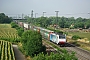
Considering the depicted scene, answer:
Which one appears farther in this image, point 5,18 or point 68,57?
point 5,18

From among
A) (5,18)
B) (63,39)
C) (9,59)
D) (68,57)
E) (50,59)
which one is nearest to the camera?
(50,59)

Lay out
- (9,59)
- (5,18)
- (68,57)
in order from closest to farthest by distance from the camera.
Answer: (68,57), (9,59), (5,18)

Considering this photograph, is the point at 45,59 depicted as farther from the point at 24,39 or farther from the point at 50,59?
the point at 24,39

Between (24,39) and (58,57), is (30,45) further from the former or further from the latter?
(58,57)

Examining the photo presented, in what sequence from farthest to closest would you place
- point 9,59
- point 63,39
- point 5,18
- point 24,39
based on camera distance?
point 5,18
point 63,39
point 24,39
point 9,59

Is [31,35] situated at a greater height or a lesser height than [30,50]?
greater

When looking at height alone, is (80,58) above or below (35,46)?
below

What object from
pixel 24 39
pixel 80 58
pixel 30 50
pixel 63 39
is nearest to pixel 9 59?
pixel 30 50

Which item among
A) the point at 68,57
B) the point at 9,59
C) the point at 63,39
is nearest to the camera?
the point at 68,57

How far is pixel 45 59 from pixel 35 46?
44.2 ft

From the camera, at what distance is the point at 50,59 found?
45.0ft

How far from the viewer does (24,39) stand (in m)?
31.6

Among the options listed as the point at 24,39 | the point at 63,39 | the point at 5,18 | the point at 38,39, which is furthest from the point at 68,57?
the point at 5,18

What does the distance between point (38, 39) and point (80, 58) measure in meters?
7.87
